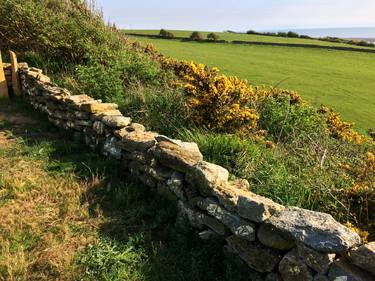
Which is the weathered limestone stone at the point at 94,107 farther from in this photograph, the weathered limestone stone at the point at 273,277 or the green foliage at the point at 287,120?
the weathered limestone stone at the point at 273,277

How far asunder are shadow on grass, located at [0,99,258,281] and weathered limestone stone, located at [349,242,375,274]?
898 millimetres

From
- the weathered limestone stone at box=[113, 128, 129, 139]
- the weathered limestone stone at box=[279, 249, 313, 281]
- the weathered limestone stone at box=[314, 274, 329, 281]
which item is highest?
the weathered limestone stone at box=[113, 128, 129, 139]

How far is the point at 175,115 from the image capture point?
6305 millimetres

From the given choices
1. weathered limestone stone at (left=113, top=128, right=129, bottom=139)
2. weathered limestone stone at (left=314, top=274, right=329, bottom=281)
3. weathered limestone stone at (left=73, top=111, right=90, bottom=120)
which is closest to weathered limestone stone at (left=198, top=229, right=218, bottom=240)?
weathered limestone stone at (left=314, top=274, right=329, bottom=281)

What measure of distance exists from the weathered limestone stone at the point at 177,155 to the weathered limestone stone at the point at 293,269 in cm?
134

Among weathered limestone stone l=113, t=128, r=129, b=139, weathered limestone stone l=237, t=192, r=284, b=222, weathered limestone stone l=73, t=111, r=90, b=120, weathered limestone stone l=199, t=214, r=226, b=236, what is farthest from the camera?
weathered limestone stone l=73, t=111, r=90, b=120

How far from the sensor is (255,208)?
2.98 m

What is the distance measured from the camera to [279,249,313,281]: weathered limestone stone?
2.59 meters

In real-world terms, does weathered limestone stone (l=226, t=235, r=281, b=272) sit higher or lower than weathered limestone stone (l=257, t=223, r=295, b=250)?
lower

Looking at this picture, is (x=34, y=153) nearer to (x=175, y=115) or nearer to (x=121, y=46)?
(x=175, y=115)

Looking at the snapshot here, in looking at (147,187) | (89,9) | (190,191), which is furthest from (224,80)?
(89,9)

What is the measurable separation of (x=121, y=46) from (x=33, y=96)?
2982mm

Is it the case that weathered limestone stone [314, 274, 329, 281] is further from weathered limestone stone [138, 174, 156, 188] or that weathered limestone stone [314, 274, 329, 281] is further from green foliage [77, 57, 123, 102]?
green foliage [77, 57, 123, 102]

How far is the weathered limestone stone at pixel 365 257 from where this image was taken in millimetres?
2293
